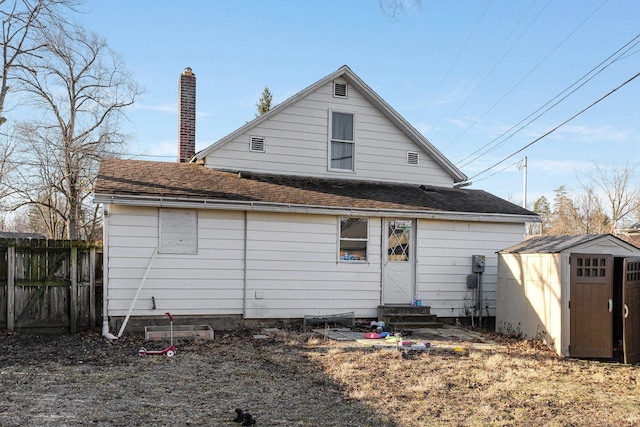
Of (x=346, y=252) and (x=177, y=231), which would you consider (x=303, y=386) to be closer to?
(x=177, y=231)

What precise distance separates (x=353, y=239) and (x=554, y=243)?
14.9ft

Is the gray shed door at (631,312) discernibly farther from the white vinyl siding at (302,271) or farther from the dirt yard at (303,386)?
the white vinyl siding at (302,271)

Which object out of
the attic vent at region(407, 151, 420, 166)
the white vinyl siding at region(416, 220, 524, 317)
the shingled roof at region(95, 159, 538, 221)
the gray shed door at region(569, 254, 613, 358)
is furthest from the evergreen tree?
the gray shed door at region(569, 254, 613, 358)

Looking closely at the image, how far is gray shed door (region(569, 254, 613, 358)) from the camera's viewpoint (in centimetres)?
942

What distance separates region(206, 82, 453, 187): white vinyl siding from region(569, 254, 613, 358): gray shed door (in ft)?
19.2

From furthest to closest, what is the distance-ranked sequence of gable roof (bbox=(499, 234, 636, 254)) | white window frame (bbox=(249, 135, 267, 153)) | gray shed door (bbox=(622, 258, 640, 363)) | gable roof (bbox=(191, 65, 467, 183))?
1. white window frame (bbox=(249, 135, 267, 153))
2. gable roof (bbox=(191, 65, 467, 183))
3. gable roof (bbox=(499, 234, 636, 254))
4. gray shed door (bbox=(622, 258, 640, 363))

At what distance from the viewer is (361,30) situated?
25.1ft

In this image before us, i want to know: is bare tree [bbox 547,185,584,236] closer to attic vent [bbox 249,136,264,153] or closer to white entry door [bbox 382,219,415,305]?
white entry door [bbox 382,219,415,305]

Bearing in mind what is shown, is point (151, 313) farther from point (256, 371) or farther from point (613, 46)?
point (613, 46)

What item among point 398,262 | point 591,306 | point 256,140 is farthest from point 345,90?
point 591,306

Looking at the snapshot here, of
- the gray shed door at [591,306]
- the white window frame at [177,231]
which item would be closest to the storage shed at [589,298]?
the gray shed door at [591,306]

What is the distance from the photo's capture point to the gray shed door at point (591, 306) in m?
9.42

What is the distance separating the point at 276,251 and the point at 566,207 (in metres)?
42.7

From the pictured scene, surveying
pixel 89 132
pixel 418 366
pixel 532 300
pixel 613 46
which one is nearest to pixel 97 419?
pixel 418 366
